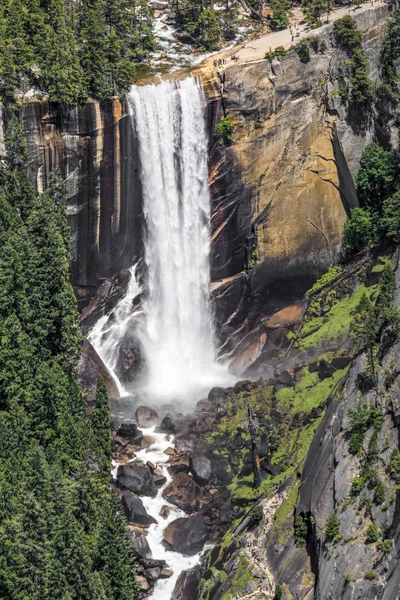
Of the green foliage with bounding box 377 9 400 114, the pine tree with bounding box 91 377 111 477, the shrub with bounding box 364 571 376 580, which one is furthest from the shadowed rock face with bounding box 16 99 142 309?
the shrub with bounding box 364 571 376 580

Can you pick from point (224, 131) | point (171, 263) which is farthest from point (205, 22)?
point (171, 263)

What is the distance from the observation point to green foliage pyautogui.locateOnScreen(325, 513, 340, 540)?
50531 millimetres

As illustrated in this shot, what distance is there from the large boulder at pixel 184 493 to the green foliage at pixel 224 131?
30.2m

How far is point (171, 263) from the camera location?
269 feet

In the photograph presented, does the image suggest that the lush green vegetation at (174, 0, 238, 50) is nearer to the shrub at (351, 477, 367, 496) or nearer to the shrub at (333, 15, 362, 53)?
the shrub at (333, 15, 362, 53)

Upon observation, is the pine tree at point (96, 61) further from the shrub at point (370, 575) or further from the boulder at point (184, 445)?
the shrub at point (370, 575)

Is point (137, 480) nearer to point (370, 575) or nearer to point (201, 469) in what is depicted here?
point (201, 469)

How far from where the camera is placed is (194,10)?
92125 millimetres

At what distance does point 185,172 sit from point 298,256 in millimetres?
12436

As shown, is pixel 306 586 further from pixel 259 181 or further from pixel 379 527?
pixel 259 181

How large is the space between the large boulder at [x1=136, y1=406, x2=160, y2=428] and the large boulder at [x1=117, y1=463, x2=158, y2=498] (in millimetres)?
6422

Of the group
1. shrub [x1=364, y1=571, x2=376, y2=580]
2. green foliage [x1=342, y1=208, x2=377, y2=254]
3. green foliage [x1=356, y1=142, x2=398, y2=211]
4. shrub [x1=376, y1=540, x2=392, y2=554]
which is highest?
green foliage [x1=356, y1=142, x2=398, y2=211]

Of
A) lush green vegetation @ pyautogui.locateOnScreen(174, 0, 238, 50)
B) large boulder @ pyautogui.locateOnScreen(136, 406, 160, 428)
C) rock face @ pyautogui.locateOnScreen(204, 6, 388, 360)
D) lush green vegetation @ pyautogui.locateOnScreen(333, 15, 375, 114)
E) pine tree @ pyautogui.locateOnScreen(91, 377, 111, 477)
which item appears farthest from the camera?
lush green vegetation @ pyautogui.locateOnScreen(174, 0, 238, 50)

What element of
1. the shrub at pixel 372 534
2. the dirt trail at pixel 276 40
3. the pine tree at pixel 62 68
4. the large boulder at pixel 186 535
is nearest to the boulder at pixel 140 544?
the large boulder at pixel 186 535
